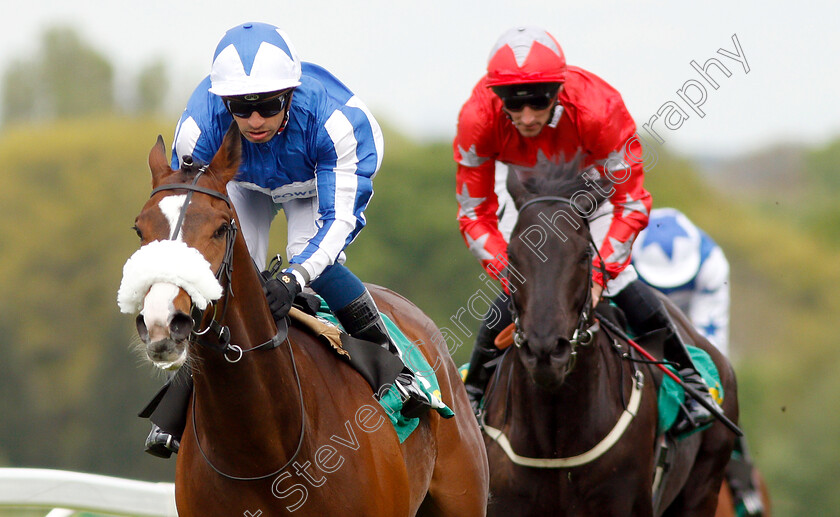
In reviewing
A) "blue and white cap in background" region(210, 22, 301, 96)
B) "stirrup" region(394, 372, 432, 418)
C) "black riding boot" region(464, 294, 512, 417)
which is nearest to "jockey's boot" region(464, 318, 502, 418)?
"black riding boot" region(464, 294, 512, 417)

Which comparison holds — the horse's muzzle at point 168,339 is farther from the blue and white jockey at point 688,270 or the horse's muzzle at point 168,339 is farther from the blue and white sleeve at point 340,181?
the blue and white jockey at point 688,270

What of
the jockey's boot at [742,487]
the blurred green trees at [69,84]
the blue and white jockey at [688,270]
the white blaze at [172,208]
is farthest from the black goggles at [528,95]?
the blurred green trees at [69,84]

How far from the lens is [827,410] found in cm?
3114

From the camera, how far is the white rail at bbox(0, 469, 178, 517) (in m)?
5.88

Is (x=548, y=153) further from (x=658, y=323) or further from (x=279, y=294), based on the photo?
(x=279, y=294)

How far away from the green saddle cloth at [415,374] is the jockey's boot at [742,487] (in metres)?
3.84

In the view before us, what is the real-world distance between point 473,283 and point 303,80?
34.5 meters

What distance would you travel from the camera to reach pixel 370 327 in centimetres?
496

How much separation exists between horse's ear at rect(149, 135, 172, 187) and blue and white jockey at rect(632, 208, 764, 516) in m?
5.77

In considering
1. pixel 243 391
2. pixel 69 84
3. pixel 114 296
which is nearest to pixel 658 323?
pixel 243 391

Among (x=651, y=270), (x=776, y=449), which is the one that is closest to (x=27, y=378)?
(x=776, y=449)

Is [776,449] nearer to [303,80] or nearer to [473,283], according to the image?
[473,283]

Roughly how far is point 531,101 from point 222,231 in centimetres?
234

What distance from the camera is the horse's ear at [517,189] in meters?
5.62
